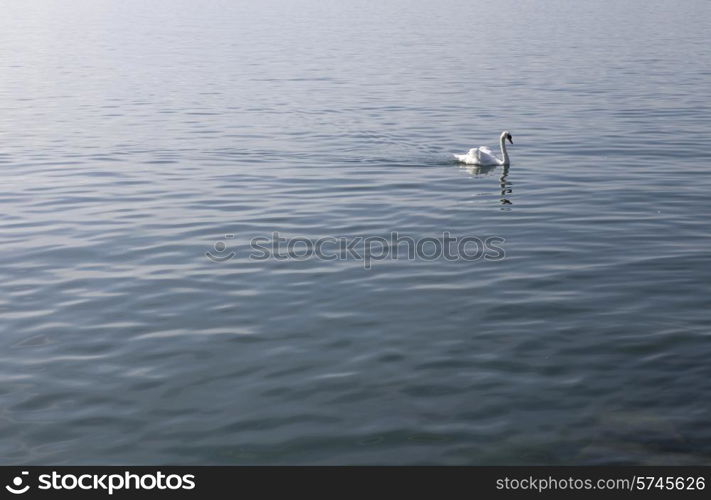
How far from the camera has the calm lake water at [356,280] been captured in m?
11.5

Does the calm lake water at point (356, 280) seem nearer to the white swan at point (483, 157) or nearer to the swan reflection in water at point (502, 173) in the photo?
the swan reflection in water at point (502, 173)

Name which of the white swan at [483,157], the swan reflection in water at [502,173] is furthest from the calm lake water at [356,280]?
the white swan at [483,157]

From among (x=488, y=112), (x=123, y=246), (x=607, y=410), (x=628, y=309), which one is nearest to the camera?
(x=607, y=410)

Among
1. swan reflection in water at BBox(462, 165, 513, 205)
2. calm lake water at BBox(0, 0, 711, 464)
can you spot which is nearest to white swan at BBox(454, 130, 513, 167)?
swan reflection in water at BBox(462, 165, 513, 205)

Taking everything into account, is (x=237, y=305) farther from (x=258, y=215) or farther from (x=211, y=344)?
(x=258, y=215)

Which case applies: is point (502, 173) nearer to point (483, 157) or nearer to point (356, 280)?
point (483, 157)

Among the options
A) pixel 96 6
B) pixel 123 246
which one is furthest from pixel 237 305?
pixel 96 6

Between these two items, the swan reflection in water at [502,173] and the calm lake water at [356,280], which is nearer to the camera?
the calm lake water at [356,280]

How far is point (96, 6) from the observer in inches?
5059

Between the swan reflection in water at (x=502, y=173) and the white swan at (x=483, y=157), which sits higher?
the white swan at (x=483, y=157)

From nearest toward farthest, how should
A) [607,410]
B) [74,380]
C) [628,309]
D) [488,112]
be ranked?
[607,410] < [74,380] < [628,309] < [488,112]

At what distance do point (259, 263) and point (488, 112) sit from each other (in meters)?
20.5

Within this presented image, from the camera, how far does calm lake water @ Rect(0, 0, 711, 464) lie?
1147cm

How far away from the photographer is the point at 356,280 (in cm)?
1691
